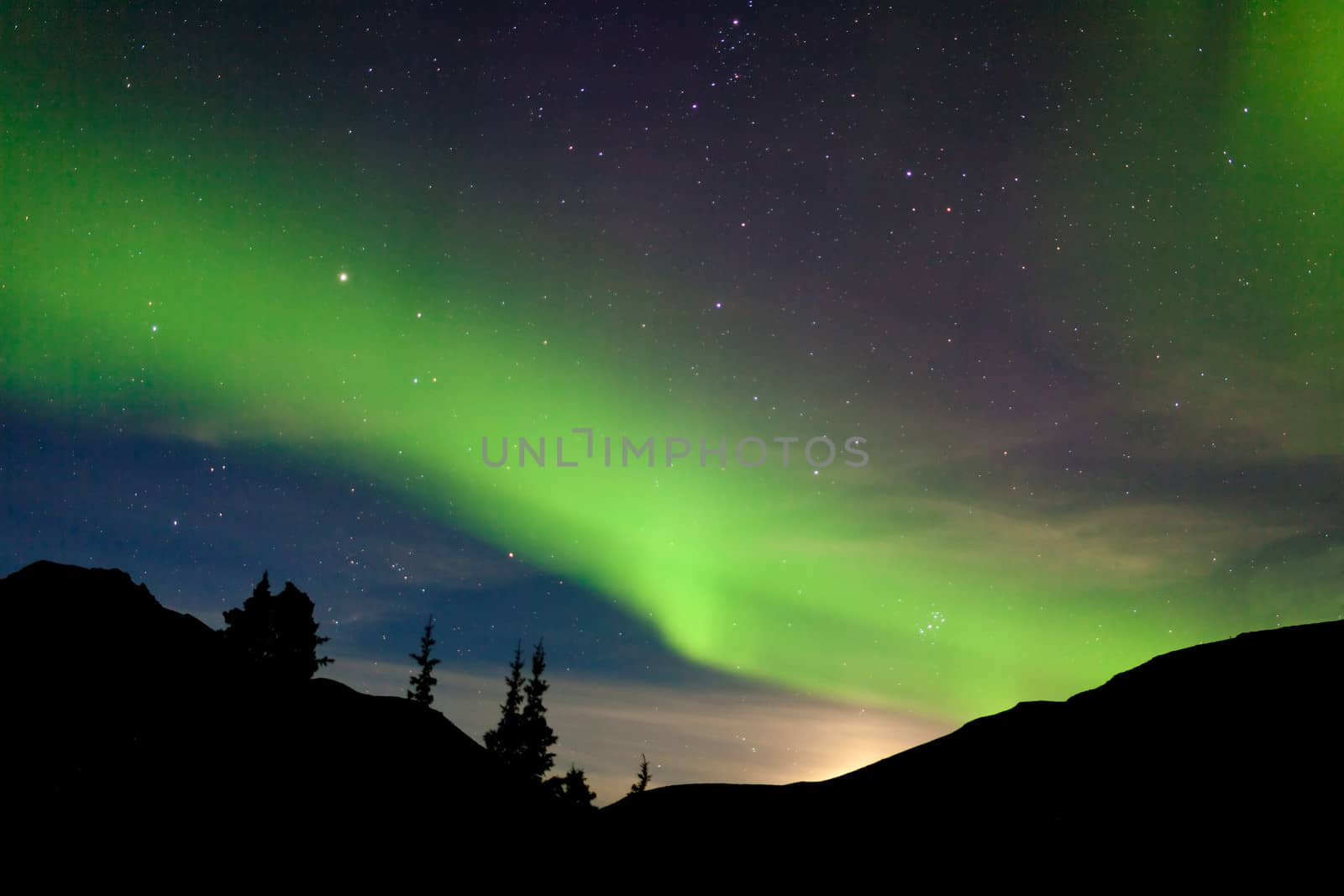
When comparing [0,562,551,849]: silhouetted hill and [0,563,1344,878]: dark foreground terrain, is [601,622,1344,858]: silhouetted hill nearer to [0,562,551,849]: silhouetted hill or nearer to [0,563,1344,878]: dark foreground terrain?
[0,563,1344,878]: dark foreground terrain

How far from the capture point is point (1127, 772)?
39.1 ft

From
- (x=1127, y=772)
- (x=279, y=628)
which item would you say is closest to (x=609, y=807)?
(x=1127, y=772)

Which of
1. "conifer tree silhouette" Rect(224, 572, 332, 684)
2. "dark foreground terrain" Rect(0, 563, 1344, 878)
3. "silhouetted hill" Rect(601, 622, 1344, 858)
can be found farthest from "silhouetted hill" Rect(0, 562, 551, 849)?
"conifer tree silhouette" Rect(224, 572, 332, 684)

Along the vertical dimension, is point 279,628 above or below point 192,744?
above

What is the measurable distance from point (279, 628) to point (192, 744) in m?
18.5

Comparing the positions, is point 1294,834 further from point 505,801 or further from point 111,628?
point 111,628

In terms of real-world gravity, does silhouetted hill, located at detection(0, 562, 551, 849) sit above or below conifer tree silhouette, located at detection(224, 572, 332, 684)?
below

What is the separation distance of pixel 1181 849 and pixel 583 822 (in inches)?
521

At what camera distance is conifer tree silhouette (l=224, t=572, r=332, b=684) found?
32.2 m

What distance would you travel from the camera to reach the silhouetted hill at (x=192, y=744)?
47.2ft

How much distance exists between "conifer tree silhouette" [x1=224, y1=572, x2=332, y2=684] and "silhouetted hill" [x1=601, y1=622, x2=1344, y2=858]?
21901 millimetres

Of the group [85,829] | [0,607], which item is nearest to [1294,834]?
[85,829]

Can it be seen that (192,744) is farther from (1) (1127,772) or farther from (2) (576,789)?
(2) (576,789)

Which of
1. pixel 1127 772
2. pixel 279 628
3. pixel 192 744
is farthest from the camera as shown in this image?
pixel 279 628
